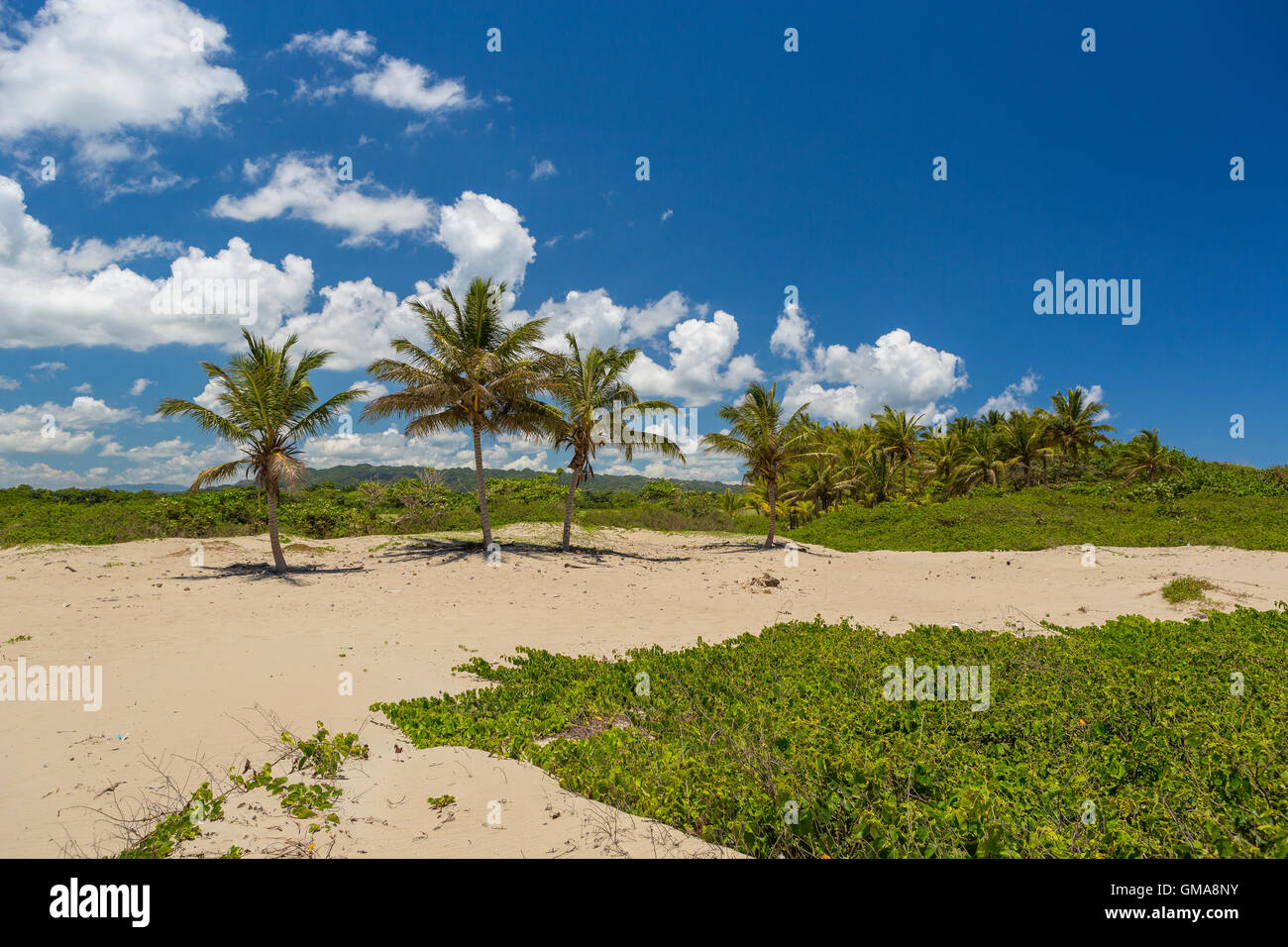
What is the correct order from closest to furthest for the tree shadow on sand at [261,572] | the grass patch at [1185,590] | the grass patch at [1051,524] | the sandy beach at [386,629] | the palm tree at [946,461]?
the sandy beach at [386,629] < the grass patch at [1185,590] < the tree shadow on sand at [261,572] < the grass patch at [1051,524] < the palm tree at [946,461]

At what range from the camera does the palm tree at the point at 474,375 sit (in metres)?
18.0

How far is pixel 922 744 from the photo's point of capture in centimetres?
449

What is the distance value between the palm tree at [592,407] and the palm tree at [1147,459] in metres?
33.5

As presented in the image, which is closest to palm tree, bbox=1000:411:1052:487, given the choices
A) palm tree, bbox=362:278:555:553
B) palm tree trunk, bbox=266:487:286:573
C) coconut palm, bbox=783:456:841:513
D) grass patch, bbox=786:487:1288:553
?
grass patch, bbox=786:487:1288:553

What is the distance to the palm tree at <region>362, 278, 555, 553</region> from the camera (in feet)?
59.0

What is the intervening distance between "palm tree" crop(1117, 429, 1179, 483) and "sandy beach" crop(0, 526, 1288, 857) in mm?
20295

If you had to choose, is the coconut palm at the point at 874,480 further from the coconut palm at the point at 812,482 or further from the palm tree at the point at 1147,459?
the palm tree at the point at 1147,459

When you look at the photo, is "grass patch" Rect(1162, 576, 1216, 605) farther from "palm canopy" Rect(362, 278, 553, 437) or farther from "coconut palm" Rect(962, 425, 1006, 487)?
"coconut palm" Rect(962, 425, 1006, 487)

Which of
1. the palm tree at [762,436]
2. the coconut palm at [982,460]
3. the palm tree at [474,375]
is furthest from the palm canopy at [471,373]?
the coconut palm at [982,460]

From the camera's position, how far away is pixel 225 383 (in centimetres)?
1449
